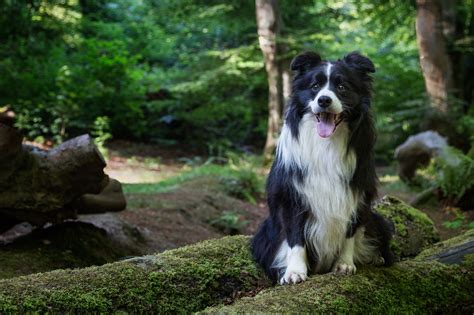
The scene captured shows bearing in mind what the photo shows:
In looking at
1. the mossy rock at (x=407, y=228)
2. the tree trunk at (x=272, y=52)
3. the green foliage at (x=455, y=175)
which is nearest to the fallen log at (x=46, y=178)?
the mossy rock at (x=407, y=228)

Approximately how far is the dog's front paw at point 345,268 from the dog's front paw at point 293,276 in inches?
9.6

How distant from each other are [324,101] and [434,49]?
30.2 feet

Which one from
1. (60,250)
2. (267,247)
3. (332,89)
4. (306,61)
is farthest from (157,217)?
(332,89)

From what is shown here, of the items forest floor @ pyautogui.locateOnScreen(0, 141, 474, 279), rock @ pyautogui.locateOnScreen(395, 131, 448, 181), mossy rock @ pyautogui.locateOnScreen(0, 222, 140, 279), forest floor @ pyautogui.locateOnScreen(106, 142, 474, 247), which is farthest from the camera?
rock @ pyautogui.locateOnScreen(395, 131, 448, 181)

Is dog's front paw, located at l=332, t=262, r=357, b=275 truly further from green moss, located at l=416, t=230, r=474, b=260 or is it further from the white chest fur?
green moss, located at l=416, t=230, r=474, b=260

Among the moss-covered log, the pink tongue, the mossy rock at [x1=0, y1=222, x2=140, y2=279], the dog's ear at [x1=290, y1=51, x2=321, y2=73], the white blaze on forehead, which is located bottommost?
the mossy rock at [x1=0, y1=222, x2=140, y2=279]

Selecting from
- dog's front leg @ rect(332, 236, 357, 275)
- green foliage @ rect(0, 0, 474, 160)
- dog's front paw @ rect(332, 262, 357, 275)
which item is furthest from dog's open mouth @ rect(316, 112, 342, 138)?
green foliage @ rect(0, 0, 474, 160)

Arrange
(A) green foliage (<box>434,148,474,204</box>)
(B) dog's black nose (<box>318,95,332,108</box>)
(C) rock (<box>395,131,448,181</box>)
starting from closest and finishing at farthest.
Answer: (B) dog's black nose (<box>318,95,332,108</box>) < (A) green foliage (<box>434,148,474,204</box>) < (C) rock (<box>395,131,448,181</box>)

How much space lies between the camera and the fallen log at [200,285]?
10.7 feet

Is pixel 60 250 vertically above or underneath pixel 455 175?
underneath

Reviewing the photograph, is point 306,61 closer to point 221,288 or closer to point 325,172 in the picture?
point 325,172

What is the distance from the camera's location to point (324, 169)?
12.9ft

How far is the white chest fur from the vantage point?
3.91m

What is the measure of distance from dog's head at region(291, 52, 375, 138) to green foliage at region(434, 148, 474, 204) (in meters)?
5.37
